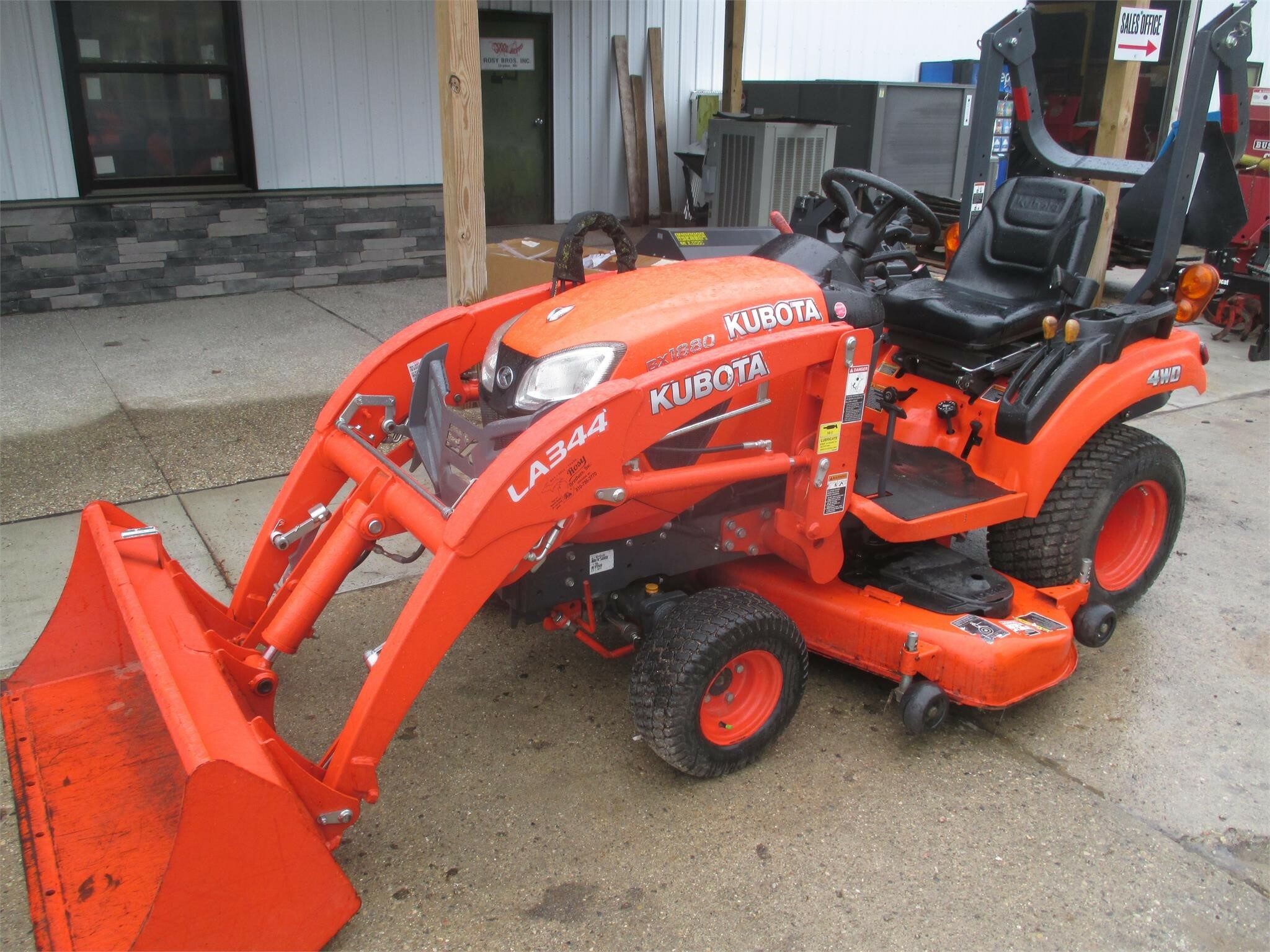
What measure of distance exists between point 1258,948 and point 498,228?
9043 millimetres

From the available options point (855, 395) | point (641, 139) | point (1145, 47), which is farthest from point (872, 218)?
point (641, 139)

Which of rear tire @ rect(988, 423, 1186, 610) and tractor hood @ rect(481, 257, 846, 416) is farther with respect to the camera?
rear tire @ rect(988, 423, 1186, 610)

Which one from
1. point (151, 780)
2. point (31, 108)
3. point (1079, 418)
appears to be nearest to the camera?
point (151, 780)

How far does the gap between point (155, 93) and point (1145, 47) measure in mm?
6941

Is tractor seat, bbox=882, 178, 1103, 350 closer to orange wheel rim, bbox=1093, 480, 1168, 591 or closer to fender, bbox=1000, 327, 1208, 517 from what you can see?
fender, bbox=1000, 327, 1208, 517

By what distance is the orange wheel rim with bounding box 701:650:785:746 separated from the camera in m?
2.85

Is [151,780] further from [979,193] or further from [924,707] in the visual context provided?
[979,193]

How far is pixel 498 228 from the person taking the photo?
10.2m

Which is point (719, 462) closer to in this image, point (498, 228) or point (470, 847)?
point (470, 847)

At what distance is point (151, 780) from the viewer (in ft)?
8.09

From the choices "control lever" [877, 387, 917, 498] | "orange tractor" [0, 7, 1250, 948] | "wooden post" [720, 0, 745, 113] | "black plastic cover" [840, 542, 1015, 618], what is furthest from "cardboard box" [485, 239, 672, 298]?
"wooden post" [720, 0, 745, 113]

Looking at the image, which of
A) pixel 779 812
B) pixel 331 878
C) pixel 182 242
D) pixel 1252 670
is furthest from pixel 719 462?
pixel 182 242

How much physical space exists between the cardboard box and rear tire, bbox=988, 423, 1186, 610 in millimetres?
3074

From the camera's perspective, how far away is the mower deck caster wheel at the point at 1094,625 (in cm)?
329
